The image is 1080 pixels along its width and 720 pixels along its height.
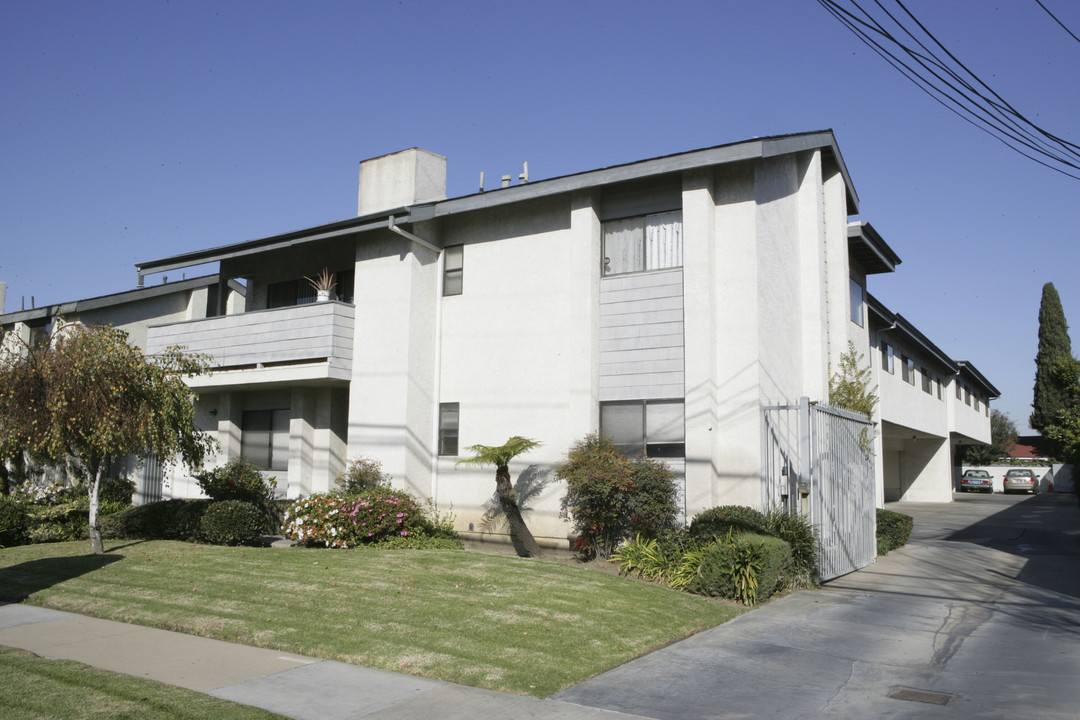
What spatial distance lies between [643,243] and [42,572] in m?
11.6

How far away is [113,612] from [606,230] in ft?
35.8

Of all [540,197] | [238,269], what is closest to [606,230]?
[540,197]

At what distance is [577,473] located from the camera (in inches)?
573

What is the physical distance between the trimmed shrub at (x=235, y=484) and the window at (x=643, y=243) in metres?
9.29

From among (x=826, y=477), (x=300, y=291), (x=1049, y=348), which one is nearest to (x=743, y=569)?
(x=826, y=477)

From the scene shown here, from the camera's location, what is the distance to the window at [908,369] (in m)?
29.6

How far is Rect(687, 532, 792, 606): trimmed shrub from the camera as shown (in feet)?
39.1

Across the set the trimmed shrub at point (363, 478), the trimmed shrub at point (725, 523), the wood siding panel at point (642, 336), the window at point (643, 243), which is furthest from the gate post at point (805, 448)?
the trimmed shrub at point (363, 478)

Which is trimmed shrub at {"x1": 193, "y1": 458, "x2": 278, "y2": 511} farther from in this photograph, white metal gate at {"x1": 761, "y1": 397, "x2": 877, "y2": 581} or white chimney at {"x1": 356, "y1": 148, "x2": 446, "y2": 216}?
white metal gate at {"x1": 761, "y1": 397, "x2": 877, "y2": 581}

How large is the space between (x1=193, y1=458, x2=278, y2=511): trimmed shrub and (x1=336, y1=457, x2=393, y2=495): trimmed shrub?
2407 mm

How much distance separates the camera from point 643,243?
53.7ft

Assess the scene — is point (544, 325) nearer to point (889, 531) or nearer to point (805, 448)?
point (805, 448)

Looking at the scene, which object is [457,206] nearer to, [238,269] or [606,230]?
[606,230]

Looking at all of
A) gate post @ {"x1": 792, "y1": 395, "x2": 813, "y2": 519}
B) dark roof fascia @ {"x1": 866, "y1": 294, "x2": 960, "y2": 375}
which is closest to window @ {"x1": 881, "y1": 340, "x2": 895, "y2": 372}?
dark roof fascia @ {"x1": 866, "y1": 294, "x2": 960, "y2": 375}
